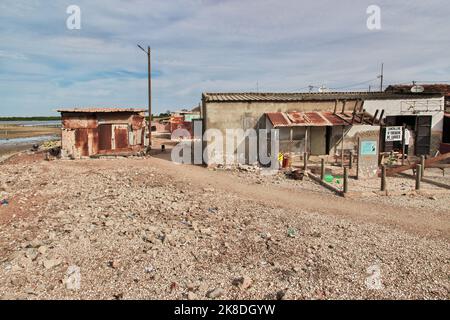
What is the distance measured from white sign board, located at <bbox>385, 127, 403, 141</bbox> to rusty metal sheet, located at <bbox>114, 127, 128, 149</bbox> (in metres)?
15.7

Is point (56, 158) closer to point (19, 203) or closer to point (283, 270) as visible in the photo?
point (19, 203)

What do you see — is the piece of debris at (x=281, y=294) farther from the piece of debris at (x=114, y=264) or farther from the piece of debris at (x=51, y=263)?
the piece of debris at (x=51, y=263)

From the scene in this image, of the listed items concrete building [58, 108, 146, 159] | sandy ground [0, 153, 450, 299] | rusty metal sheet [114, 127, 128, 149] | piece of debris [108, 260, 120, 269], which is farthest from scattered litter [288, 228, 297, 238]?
rusty metal sheet [114, 127, 128, 149]

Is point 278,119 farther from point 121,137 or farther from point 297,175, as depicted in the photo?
point 121,137

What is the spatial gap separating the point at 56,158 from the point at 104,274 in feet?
55.0

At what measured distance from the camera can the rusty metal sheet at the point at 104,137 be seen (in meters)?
20.5

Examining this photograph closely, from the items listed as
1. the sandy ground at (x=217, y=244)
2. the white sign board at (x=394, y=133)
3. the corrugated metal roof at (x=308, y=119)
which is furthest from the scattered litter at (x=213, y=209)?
the white sign board at (x=394, y=133)

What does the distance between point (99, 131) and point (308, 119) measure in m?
13.2

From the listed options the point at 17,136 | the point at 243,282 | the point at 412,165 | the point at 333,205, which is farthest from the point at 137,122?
the point at 17,136

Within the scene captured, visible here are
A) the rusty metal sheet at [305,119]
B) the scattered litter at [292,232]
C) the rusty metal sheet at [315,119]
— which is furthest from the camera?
the rusty metal sheet at [315,119]

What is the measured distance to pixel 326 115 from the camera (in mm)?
18453

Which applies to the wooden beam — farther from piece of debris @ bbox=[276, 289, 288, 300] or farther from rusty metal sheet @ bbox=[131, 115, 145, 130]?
rusty metal sheet @ bbox=[131, 115, 145, 130]

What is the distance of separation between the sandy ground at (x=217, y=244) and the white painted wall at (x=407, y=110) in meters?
9.92
